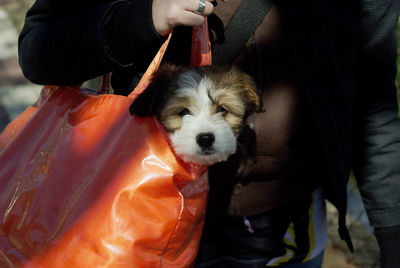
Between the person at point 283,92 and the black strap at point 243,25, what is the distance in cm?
2

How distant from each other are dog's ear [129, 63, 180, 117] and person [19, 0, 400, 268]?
80 millimetres

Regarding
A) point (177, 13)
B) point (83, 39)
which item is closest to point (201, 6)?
point (177, 13)

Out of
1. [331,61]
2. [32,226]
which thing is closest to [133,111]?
[32,226]

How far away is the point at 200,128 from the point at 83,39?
1.55 feet

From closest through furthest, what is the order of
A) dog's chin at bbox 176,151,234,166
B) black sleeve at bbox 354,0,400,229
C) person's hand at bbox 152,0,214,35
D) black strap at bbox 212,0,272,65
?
person's hand at bbox 152,0,214,35
dog's chin at bbox 176,151,234,166
black strap at bbox 212,0,272,65
black sleeve at bbox 354,0,400,229

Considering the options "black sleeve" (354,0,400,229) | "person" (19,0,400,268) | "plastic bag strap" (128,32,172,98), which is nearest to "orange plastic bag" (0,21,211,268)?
A: "plastic bag strap" (128,32,172,98)

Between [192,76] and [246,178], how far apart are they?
454 mm

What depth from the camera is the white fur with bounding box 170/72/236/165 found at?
149cm

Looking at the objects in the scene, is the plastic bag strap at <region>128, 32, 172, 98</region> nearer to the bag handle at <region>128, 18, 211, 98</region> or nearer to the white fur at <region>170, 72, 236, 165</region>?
the bag handle at <region>128, 18, 211, 98</region>

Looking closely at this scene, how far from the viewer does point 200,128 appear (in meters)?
1.57

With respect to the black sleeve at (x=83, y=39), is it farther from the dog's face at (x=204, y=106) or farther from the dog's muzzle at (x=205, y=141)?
the dog's muzzle at (x=205, y=141)

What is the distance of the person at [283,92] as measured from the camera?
4.77 ft

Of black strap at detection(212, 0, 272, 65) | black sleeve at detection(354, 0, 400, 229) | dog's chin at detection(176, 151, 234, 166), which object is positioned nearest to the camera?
dog's chin at detection(176, 151, 234, 166)

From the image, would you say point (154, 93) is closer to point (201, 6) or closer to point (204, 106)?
point (204, 106)
